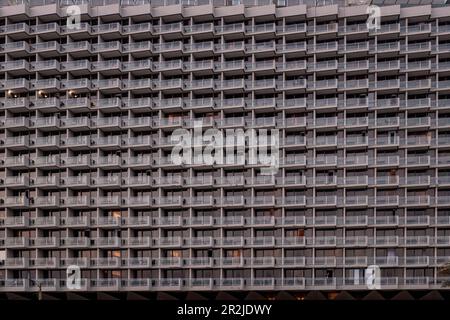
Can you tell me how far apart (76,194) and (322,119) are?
27.3m

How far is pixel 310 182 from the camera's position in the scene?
5647 cm

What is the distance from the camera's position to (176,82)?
59.7 m

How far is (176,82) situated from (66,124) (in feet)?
41.8

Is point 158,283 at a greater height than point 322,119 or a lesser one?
lesser

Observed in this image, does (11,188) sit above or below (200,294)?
above

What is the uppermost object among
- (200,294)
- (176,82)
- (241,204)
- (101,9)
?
(101,9)

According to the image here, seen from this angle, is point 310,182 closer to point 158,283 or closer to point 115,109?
point 158,283

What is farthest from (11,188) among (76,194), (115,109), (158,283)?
(158,283)

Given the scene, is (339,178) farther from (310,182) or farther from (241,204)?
(241,204)

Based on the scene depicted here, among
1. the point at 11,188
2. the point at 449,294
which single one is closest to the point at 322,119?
the point at 449,294
